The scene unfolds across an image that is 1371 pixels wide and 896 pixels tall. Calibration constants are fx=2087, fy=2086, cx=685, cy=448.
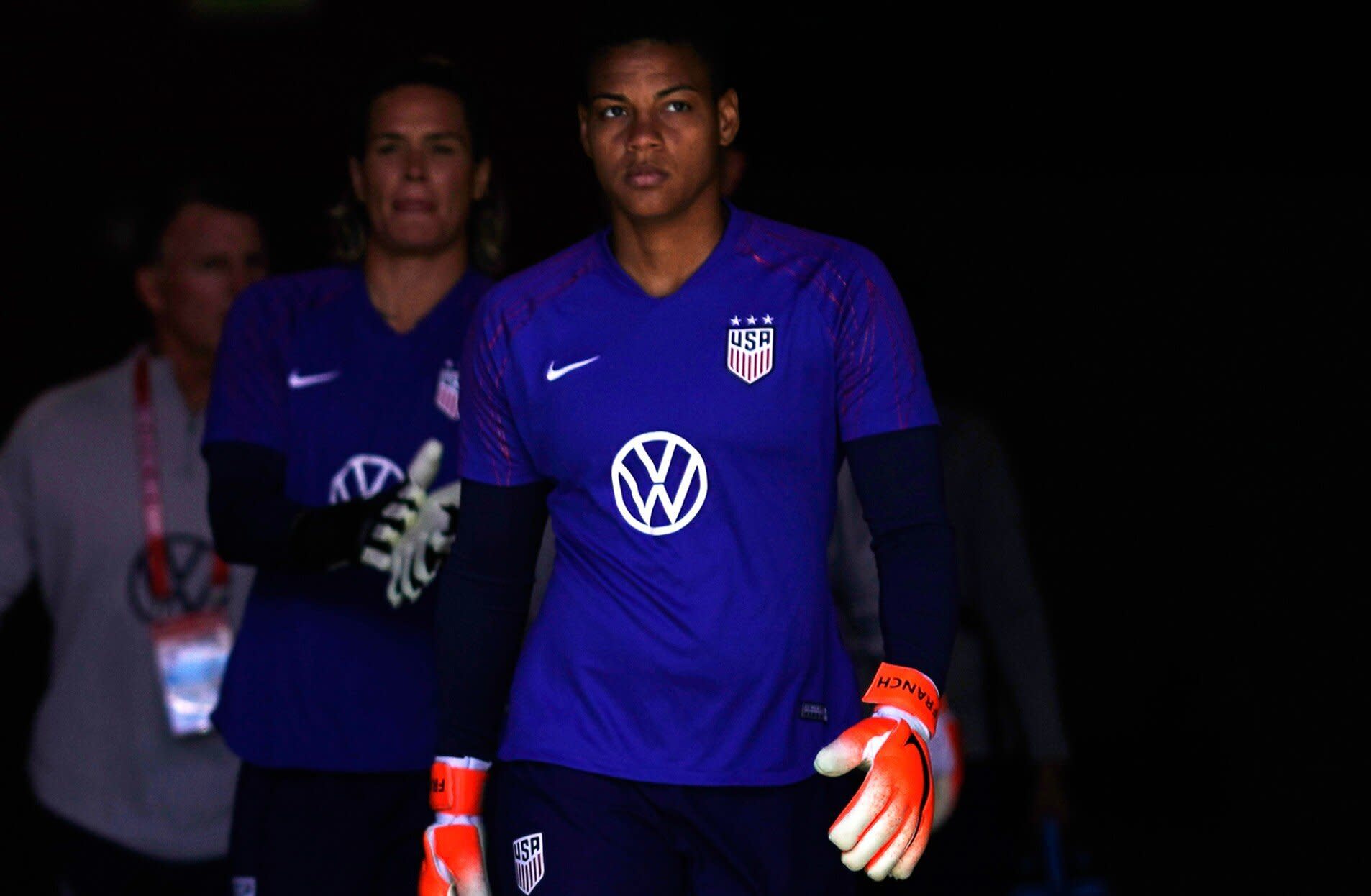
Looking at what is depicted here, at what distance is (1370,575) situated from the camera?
799cm

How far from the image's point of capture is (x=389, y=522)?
10.4 ft

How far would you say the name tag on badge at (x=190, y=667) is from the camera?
4.11 m

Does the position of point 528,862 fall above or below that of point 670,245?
below

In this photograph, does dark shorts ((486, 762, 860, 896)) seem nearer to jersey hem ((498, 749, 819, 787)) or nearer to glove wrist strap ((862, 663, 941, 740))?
jersey hem ((498, 749, 819, 787))

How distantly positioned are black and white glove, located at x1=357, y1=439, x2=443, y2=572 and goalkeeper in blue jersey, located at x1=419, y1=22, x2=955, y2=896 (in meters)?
0.37

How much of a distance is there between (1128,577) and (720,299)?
5.51m

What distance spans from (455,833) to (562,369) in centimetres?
64

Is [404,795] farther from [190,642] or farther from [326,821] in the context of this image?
[190,642]

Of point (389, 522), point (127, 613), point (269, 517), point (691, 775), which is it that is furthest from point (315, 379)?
point (691, 775)

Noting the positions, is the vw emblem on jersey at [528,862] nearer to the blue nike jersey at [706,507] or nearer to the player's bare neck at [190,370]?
the blue nike jersey at [706,507]

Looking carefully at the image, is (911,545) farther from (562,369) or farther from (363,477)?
(363,477)

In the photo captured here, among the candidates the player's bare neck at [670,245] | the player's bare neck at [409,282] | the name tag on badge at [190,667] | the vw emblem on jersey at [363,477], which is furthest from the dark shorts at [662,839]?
the name tag on badge at [190,667]

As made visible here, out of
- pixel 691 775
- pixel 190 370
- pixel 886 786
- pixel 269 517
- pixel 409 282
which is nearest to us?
pixel 886 786

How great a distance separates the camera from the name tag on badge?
4113 mm
